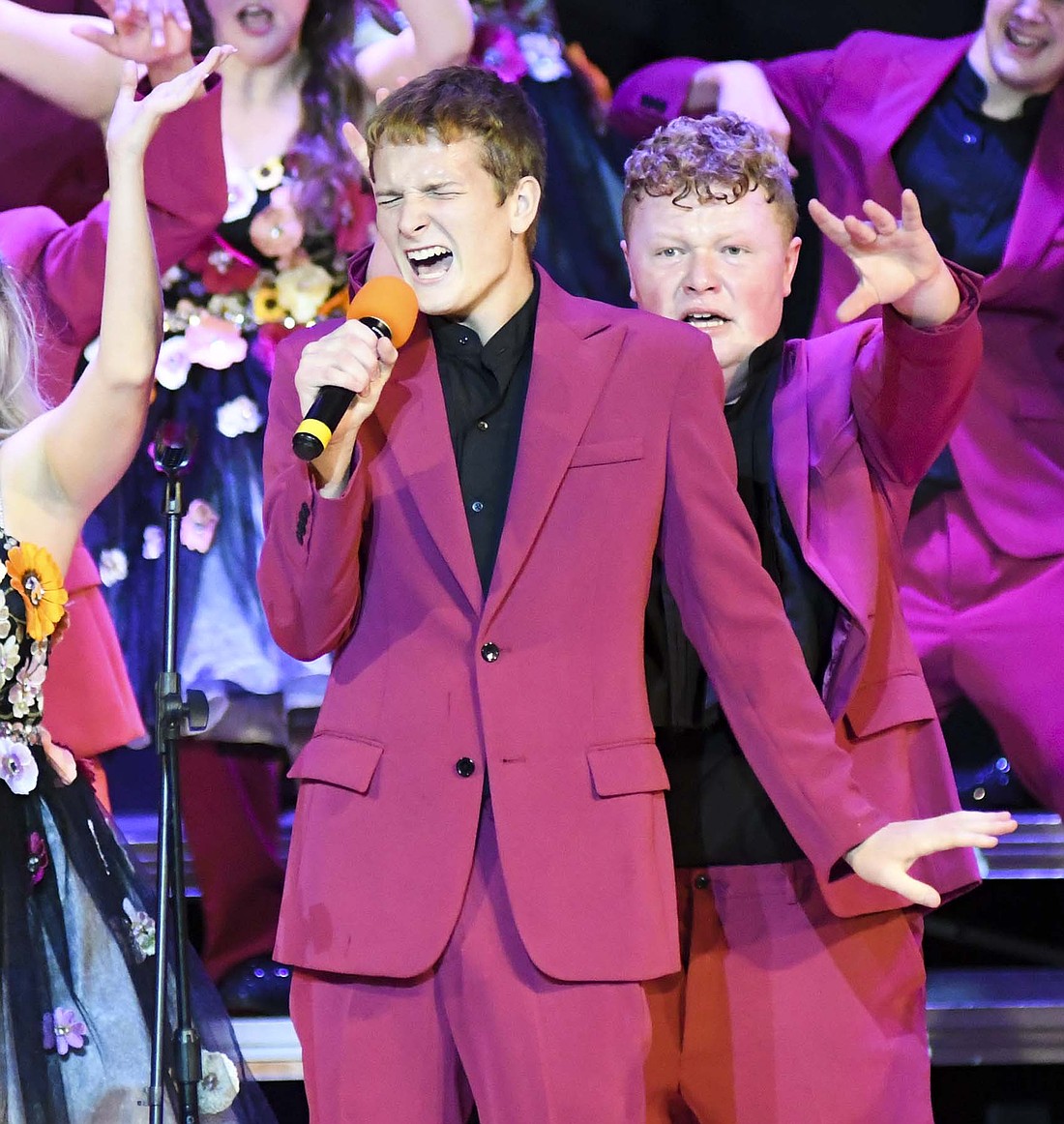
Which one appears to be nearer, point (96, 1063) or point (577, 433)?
point (577, 433)

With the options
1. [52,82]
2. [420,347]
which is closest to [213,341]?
[52,82]

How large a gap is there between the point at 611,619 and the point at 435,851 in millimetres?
298

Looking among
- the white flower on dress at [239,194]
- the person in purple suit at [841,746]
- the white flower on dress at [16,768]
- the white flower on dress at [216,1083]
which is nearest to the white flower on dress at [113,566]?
the white flower on dress at [239,194]

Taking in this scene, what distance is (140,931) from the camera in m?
2.06

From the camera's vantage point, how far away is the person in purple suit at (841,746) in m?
1.88

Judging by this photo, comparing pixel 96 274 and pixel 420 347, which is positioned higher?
pixel 96 274

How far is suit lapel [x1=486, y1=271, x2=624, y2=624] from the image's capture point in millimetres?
1628

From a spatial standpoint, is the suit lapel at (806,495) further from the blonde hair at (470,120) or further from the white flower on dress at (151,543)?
the white flower on dress at (151,543)

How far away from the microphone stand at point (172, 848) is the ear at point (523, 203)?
0.64 metres

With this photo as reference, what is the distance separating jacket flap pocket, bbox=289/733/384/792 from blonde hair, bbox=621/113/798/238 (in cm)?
92

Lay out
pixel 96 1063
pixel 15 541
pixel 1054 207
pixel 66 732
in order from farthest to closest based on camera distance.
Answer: pixel 1054 207 → pixel 66 732 → pixel 15 541 → pixel 96 1063

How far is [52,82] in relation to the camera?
3053 millimetres

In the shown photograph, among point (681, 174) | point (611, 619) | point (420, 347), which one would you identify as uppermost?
point (681, 174)

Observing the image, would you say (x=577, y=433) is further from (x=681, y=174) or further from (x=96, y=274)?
(x=96, y=274)
